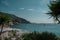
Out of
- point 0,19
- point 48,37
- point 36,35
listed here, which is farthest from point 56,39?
point 0,19

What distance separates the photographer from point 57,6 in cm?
792

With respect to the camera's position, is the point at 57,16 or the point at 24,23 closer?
the point at 57,16

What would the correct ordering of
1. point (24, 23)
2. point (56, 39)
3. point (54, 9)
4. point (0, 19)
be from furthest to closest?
point (24, 23), point (0, 19), point (54, 9), point (56, 39)

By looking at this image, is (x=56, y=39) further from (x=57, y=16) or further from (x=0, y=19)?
(x=0, y=19)

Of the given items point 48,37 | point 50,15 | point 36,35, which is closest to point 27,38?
point 36,35

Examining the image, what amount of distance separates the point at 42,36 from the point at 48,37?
258mm

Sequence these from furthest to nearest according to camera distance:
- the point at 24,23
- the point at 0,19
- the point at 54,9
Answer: the point at 24,23 < the point at 0,19 < the point at 54,9

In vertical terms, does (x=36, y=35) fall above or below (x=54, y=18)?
below

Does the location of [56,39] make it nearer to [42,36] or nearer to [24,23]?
[42,36]

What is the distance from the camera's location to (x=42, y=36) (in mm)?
7625

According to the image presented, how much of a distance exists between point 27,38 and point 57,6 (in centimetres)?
194

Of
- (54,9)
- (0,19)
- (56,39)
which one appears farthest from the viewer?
(0,19)

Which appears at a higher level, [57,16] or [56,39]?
[57,16]

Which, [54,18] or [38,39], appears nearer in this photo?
[38,39]
